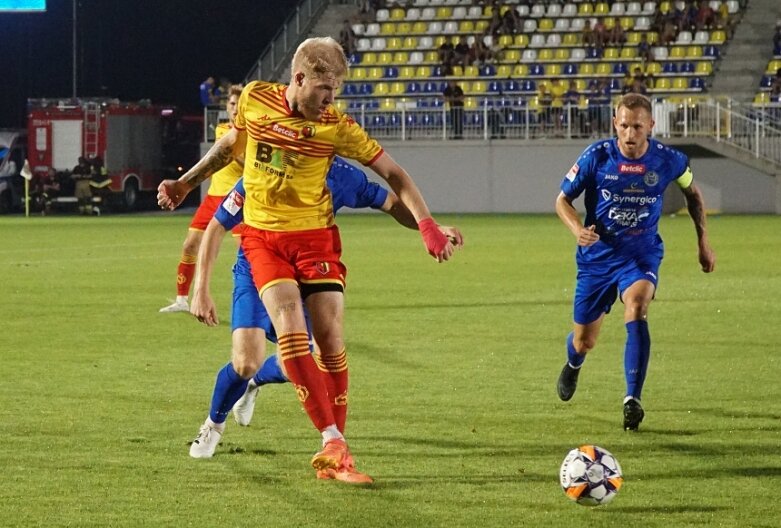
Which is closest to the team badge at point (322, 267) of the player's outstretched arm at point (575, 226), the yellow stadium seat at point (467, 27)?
the player's outstretched arm at point (575, 226)

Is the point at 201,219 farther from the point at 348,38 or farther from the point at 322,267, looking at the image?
the point at 348,38

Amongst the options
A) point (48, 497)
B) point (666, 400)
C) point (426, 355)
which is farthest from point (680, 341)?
point (48, 497)

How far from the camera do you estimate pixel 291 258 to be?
21.5 ft

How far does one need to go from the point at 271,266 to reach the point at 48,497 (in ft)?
4.36

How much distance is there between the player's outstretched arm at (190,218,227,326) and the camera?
6.59m

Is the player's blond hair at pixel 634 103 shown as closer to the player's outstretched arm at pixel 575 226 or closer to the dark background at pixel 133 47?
the player's outstretched arm at pixel 575 226

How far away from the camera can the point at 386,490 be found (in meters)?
6.21

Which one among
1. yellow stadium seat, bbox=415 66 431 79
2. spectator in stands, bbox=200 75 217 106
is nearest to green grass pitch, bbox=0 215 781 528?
spectator in stands, bbox=200 75 217 106

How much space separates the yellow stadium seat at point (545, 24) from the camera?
134 feet

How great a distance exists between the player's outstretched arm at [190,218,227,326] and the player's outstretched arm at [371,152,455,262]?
2.63ft

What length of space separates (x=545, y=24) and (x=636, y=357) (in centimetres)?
3369

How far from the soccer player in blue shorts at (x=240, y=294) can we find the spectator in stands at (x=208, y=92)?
2897cm

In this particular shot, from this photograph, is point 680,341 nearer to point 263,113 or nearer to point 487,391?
point 487,391

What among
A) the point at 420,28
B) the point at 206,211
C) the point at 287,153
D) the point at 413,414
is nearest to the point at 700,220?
the point at 413,414
